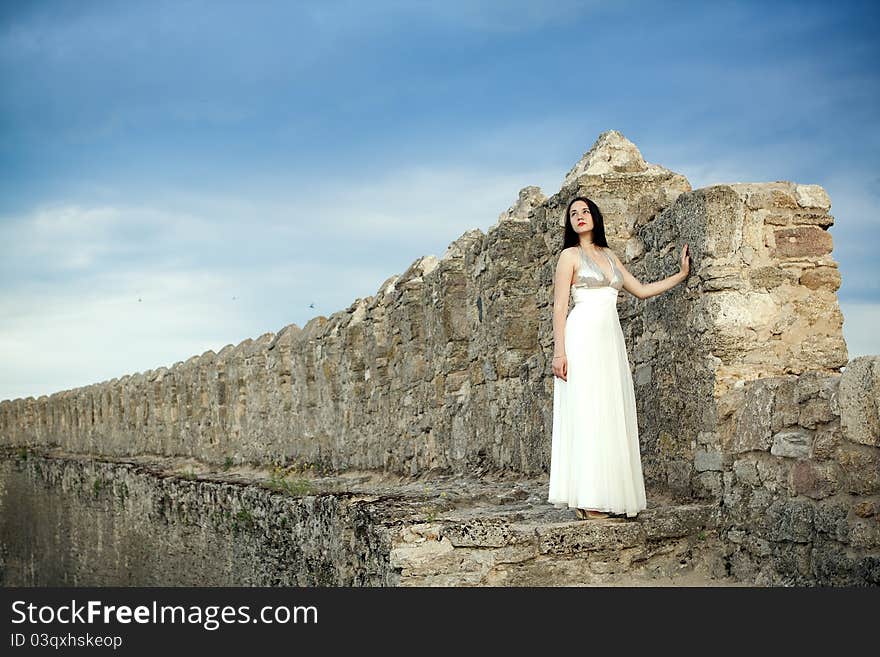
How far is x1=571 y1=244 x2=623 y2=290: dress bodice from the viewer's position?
5.36m

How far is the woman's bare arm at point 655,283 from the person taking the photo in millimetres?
5418

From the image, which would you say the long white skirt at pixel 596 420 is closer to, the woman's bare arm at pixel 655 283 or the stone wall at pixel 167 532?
the woman's bare arm at pixel 655 283

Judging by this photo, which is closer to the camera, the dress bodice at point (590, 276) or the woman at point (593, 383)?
the woman at point (593, 383)

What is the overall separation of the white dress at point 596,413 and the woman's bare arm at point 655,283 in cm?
7

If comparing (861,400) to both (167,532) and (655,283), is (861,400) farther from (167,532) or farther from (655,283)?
(167,532)

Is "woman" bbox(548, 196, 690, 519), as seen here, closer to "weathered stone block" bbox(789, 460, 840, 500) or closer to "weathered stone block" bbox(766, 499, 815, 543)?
"weathered stone block" bbox(766, 499, 815, 543)

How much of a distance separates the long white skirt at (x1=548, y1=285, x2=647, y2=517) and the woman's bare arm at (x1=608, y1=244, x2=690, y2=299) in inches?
4.7

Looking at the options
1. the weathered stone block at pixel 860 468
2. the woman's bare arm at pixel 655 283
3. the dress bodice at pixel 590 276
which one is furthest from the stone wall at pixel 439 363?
the weathered stone block at pixel 860 468

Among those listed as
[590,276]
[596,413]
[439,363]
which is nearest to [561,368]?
[596,413]

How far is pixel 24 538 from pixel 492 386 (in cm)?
1533

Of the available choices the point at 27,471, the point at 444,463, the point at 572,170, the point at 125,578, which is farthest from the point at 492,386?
the point at 27,471

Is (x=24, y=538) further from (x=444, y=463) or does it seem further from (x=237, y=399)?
(x=444, y=463)

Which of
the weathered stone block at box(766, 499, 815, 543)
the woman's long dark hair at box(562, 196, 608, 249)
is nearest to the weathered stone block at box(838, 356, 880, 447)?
the weathered stone block at box(766, 499, 815, 543)

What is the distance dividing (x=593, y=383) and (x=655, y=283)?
668mm
